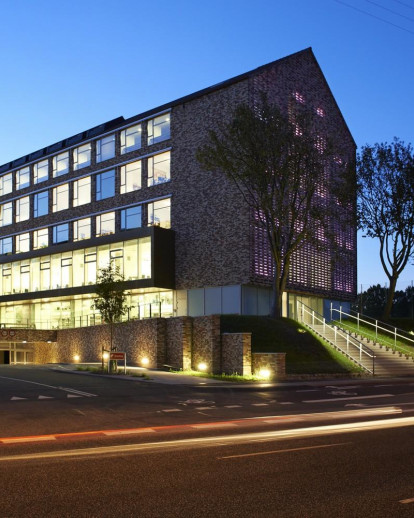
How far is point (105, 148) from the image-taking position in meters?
56.0

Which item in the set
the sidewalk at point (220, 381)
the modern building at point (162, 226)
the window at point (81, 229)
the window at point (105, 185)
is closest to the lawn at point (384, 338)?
the modern building at point (162, 226)

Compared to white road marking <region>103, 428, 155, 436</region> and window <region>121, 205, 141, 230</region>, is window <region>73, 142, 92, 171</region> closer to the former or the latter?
window <region>121, 205, 141, 230</region>

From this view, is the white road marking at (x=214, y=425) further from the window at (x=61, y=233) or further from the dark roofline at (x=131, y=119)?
A: the window at (x=61, y=233)

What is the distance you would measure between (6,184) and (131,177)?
21.2 meters

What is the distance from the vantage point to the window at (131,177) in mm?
52838

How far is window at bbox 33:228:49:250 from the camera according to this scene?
6097cm

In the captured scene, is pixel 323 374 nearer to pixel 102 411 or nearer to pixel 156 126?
pixel 102 411

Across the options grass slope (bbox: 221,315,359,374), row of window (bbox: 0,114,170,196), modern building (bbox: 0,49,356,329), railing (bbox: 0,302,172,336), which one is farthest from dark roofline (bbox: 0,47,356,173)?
grass slope (bbox: 221,315,359,374)

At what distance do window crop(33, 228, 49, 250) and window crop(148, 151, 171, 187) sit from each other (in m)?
14.8

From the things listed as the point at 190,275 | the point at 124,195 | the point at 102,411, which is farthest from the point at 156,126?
the point at 102,411

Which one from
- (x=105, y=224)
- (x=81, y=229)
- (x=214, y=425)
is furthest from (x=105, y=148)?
(x=214, y=425)

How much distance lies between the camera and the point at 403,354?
37938 millimetres

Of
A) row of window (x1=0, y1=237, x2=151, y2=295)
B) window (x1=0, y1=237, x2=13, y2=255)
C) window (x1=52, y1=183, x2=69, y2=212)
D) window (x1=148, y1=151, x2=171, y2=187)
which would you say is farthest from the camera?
window (x1=0, y1=237, x2=13, y2=255)

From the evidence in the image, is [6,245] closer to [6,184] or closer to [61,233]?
[6,184]
